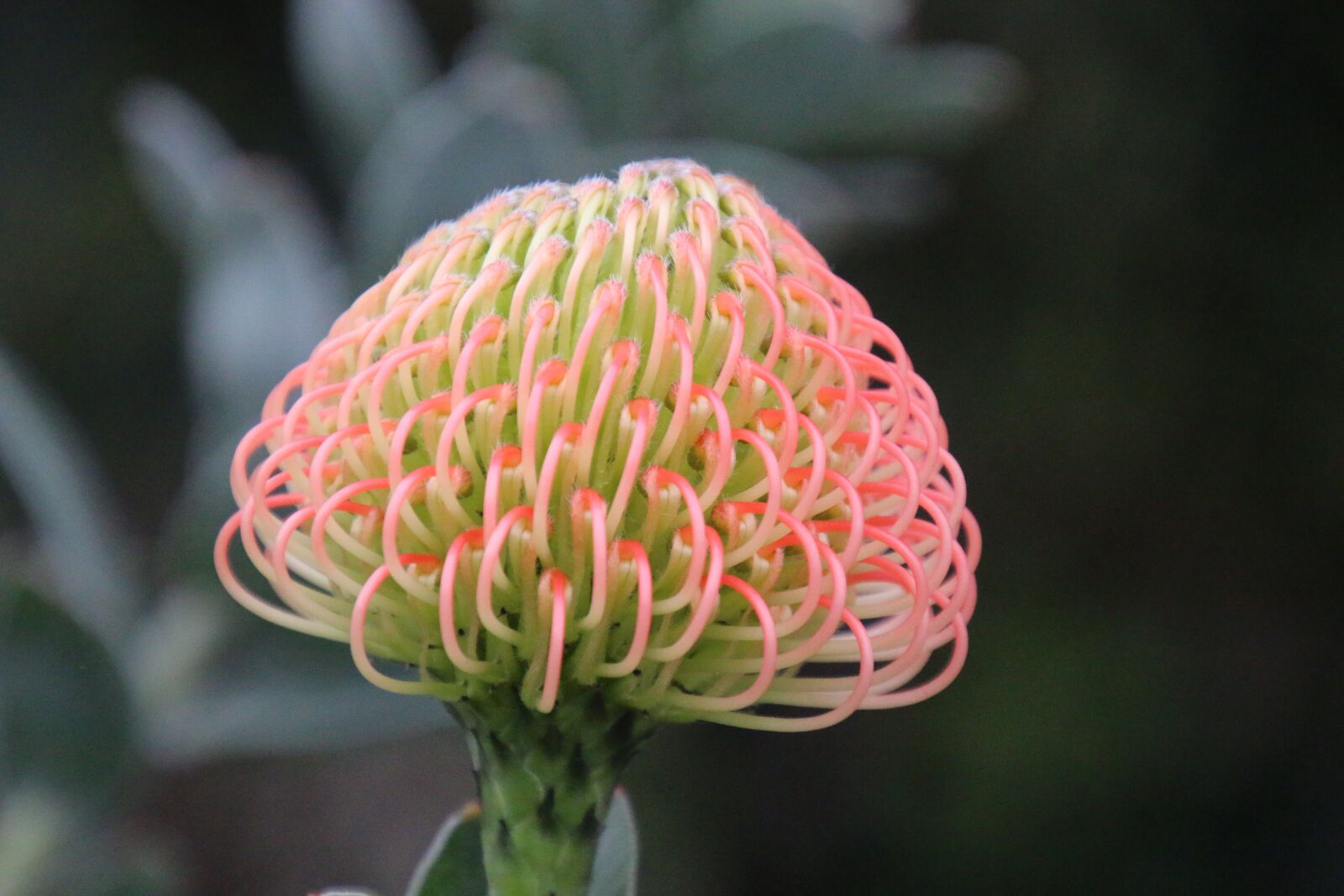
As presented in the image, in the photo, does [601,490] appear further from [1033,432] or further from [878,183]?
[1033,432]

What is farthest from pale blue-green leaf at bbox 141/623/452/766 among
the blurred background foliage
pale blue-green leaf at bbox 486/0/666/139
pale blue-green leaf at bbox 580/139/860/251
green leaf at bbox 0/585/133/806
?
the blurred background foliage

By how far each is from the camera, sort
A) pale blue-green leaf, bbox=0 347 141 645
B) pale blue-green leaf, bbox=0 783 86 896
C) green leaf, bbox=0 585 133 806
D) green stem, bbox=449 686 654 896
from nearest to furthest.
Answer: green stem, bbox=449 686 654 896
green leaf, bbox=0 585 133 806
pale blue-green leaf, bbox=0 783 86 896
pale blue-green leaf, bbox=0 347 141 645

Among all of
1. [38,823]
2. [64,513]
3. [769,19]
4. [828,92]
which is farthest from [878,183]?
[38,823]

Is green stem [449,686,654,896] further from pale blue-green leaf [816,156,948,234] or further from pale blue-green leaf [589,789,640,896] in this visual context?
pale blue-green leaf [816,156,948,234]

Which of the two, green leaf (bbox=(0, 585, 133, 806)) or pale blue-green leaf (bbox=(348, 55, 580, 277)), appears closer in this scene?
green leaf (bbox=(0, 585, 133, 806))

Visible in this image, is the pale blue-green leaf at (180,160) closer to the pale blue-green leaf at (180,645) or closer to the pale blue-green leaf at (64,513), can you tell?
the pale blue-green leaf at (64,513)
